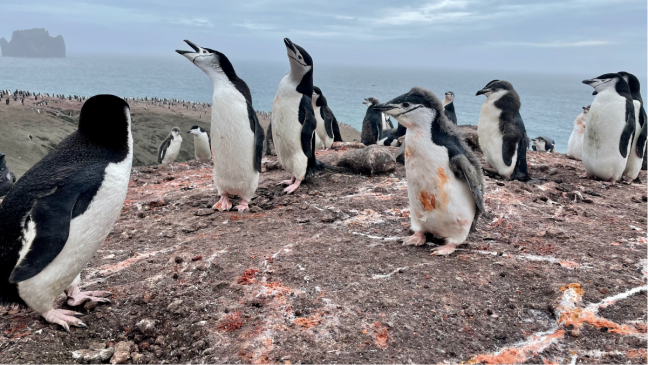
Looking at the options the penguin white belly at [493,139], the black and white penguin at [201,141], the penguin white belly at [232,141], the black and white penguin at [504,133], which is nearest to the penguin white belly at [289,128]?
the penguin white belly at [232,141]

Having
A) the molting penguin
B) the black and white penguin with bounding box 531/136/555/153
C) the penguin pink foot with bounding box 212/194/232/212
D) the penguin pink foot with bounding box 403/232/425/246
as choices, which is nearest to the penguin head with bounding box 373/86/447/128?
the penguin pink foot with bounding box 403/232/425/246

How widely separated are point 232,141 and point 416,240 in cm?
232

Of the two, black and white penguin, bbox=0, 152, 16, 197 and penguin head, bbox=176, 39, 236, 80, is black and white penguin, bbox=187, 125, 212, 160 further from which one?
penguin head, bbox=176, 39, 236, 80

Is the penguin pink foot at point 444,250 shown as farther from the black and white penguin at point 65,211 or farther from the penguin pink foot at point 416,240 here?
the black and white penguin at point 65,211

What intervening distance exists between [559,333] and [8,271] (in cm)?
303

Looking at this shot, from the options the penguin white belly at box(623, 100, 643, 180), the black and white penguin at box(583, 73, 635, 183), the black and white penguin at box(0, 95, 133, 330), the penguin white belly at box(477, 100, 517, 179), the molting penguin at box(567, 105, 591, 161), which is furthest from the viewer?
the molting penguin at box(567, 105, 591, 161)

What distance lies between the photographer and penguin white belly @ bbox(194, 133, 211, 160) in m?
13.8

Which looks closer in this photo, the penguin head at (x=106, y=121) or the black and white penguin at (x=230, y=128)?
the penguin head at (x=106, y=121)

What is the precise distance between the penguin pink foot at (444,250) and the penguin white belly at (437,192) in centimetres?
5

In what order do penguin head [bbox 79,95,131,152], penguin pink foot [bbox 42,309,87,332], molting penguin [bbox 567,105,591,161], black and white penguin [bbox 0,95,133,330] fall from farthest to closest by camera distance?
molting penguin [bbox 567,105,591,161], penguin head [bbox 79,95,131,152], penguin pink foot [bbox 42,309,87,332], black and white penguin [bbox 0,95,133,330]

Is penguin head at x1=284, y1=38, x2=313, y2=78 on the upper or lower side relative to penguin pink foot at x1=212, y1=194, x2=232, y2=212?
upper

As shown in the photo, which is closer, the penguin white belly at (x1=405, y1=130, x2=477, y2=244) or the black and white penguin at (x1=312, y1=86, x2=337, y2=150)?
the penguin white belly at (x1=405, y1=130, x2=477, y2=244)

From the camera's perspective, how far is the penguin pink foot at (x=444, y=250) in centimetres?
339

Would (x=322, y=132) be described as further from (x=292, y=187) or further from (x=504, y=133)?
(x=292, y=187)
